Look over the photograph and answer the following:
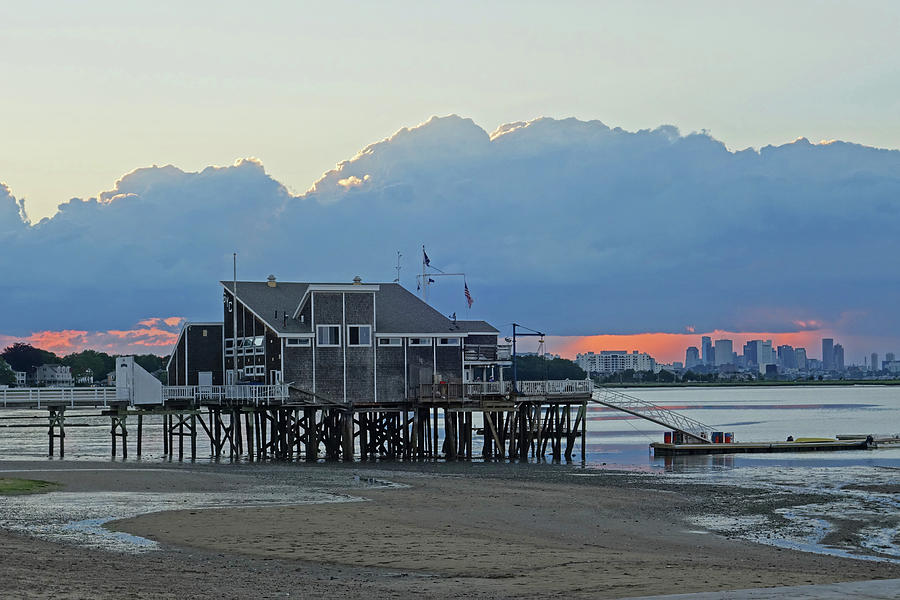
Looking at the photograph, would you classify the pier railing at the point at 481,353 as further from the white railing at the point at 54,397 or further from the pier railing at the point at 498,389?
the white railing at the point at 54,397

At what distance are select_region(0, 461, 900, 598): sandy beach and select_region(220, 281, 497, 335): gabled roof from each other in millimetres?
20677

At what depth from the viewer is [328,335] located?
60688mm

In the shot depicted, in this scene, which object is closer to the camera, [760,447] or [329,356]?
[329,356]

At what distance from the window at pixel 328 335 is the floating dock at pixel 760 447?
22602 mm

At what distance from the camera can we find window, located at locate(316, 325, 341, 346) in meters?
60.5

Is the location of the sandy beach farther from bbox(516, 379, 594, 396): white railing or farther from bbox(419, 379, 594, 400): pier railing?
bbox(516, 379, 594, 396): white railing

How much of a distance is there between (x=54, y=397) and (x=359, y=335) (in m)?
16.4

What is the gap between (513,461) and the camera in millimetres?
63469

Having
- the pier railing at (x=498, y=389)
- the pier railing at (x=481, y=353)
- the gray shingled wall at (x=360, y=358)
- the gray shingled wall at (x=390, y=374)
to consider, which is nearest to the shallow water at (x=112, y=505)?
the gray shingled wall at (x=360, y=358)

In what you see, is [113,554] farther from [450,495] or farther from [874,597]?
[450,495]

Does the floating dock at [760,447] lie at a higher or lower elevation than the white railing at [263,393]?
lower

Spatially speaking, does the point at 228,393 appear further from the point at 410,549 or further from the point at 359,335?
the point at 410,549

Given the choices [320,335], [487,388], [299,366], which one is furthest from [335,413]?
[487,388]

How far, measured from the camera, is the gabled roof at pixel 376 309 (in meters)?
60.9
